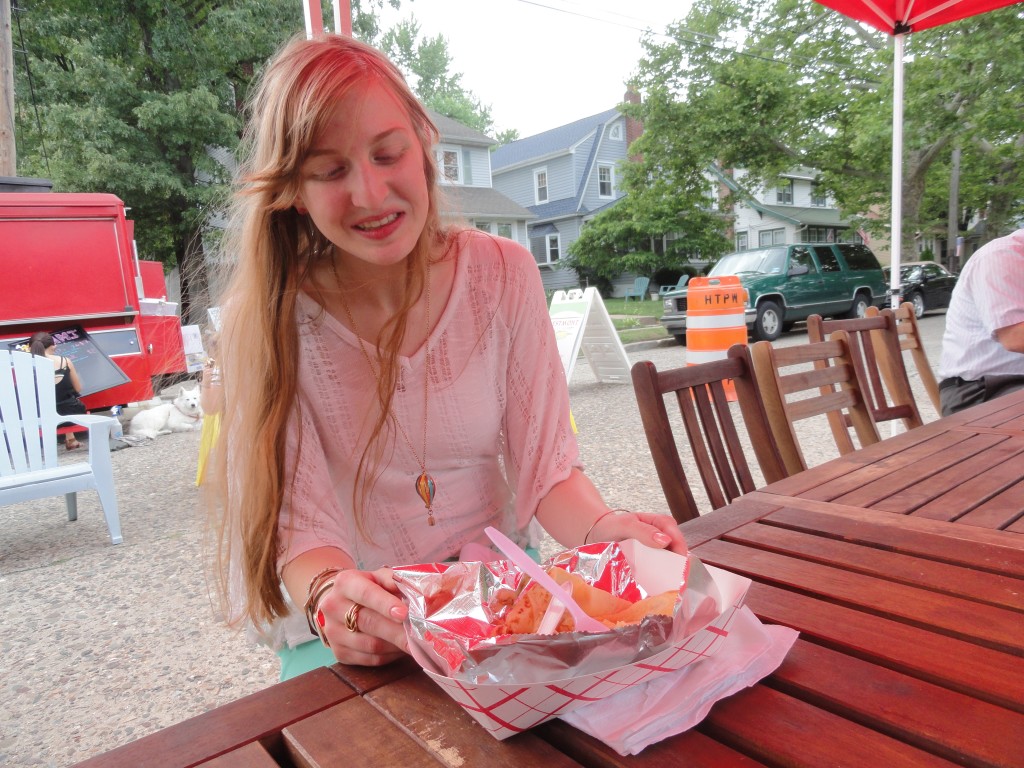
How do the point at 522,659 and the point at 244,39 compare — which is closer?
the point at 522,659

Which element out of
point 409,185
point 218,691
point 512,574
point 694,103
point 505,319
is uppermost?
point 694,103

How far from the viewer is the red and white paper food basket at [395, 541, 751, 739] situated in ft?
2.06

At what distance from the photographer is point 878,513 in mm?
1300

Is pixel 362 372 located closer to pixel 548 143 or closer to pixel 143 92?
pixel 143 92

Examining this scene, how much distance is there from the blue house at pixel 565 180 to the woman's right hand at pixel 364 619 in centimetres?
2440

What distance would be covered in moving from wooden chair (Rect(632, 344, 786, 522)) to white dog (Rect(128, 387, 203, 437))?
245 inches

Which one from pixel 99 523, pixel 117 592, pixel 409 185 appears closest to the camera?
pixel 409 185

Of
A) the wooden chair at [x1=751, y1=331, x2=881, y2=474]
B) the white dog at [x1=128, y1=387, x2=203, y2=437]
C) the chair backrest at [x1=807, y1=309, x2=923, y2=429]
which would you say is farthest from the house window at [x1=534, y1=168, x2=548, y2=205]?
the wooden chair at [x1=751, y1=331, x2=881, y2=474]

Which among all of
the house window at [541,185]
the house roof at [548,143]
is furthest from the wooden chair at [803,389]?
the house window at [541,185]

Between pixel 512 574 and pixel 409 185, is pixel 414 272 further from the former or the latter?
pixel 512 574

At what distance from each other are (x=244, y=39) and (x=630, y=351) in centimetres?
1007

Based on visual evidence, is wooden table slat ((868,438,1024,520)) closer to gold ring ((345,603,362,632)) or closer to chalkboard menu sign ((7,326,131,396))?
gold ring ((345,603,362,632))

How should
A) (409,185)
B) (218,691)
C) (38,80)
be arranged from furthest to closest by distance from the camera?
(38,80) < (218,691) < (409,185)

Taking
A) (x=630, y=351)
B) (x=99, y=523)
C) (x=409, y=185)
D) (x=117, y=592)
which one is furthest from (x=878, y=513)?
(x=630, y=351)
